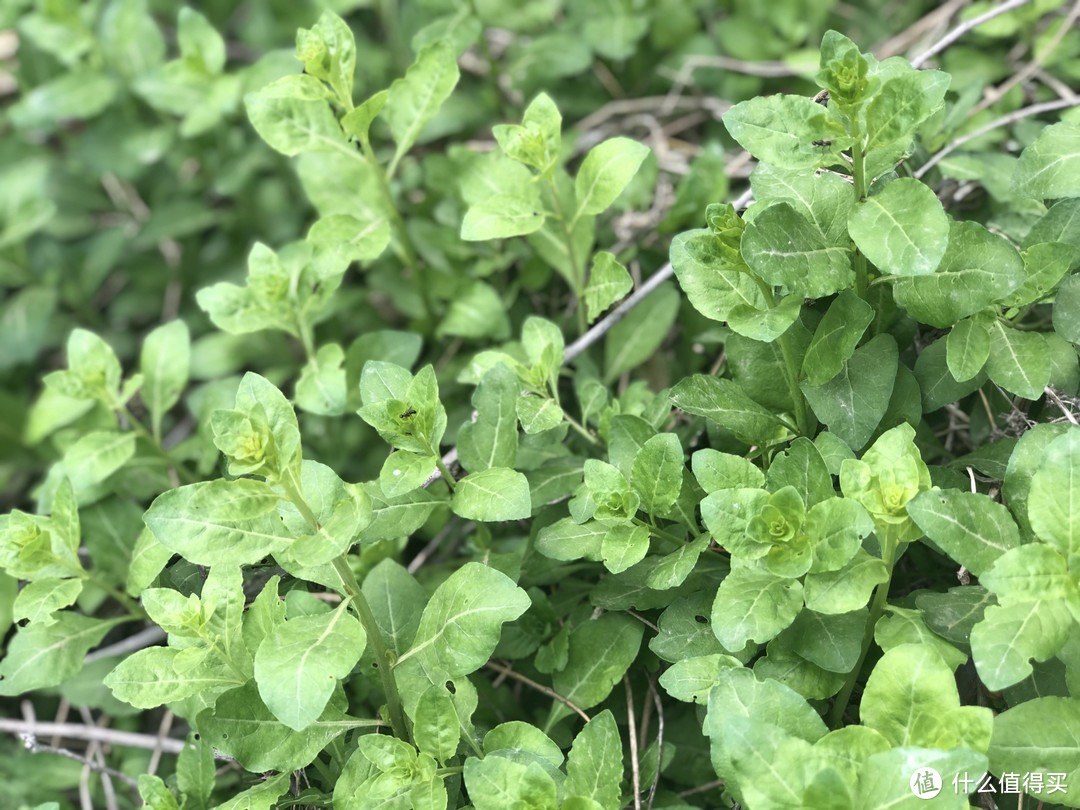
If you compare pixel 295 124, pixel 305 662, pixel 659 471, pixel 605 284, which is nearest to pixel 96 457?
pixel 295 124

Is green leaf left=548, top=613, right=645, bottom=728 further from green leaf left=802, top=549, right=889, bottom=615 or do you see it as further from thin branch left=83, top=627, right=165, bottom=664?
thin branch left=83, top=627, right=165, bottom=664

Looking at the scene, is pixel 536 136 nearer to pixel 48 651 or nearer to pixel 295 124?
pixel 295 124

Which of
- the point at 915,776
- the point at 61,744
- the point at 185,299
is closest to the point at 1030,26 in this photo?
the point at 915,776

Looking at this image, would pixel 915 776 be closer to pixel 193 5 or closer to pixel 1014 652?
pixel 1014 652

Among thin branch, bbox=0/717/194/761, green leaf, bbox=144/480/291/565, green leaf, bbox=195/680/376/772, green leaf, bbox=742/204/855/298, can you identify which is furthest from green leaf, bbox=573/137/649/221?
thin branch, bbox=0/717/194/761

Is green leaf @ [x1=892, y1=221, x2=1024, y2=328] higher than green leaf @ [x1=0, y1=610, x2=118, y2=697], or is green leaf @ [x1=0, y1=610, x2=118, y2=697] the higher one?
green leaf @ [x1=892, y1=221, x2=1024, y2=328]

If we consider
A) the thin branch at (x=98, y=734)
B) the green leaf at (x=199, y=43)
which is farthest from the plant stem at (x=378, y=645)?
the green leaf at (x=199, y=43)
